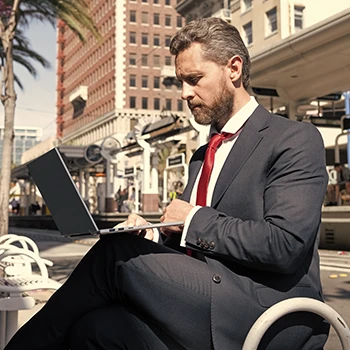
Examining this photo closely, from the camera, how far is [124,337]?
1.71 meters

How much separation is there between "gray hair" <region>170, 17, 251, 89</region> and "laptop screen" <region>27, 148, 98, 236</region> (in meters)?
0.62

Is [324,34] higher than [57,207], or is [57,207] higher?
[324,34]

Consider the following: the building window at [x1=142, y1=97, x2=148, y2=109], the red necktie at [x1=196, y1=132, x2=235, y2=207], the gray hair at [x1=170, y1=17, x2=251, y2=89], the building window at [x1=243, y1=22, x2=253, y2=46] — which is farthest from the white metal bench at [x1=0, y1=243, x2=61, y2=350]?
the building window at [x1=142, y1=97, x2=148, y2=109]

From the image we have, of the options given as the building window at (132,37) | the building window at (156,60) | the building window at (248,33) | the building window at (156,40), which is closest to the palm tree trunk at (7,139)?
the building window at (248,33)

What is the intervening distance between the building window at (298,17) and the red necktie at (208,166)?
3323 centimetres

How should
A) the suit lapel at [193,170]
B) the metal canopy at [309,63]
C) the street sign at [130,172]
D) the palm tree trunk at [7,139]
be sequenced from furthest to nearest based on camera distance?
the street sign at [130,172] < the palm tree trunk at [7,139] < the metal canopy at [309,63] < the suit lapel at [193,170]

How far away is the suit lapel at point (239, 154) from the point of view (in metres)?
1.99

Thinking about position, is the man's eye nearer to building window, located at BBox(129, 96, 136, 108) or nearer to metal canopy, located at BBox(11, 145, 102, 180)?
metal canopy, located at BBox(11, 145, 102, 180)

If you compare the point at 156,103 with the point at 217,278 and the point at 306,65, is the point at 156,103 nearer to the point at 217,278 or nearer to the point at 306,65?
the point at 306,65

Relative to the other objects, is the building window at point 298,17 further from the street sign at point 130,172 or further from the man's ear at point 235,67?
the man's ear at point 235,67

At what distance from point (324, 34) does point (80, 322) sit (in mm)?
11289

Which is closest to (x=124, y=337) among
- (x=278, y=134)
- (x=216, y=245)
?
(x=216, y=245)

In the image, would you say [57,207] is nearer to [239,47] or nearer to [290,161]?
[290,161]

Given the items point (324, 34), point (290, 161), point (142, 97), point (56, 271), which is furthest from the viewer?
point (142, 97)
